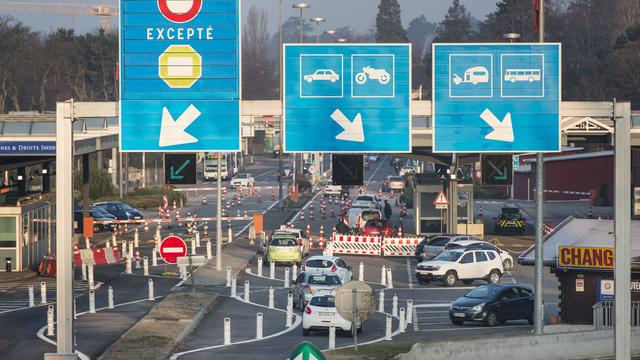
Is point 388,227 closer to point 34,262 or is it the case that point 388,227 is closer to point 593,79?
point 34,262

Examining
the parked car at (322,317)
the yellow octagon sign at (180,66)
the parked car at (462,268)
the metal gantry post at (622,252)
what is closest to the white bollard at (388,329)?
the parked car at (322,317)

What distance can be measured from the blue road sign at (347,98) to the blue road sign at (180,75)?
1.33 metres

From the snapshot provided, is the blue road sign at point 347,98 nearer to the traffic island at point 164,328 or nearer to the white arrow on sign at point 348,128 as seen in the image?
the white arrow on sign at point 348,128

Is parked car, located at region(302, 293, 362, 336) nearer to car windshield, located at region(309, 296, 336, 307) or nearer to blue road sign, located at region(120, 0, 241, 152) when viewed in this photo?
car windshield, located at region(309, 296, 336, 307)

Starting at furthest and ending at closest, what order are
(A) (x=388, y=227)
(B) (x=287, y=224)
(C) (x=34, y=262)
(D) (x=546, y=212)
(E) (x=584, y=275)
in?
1. (D) (x=546, y=212)
2. (B) (x=287, y=224)
3. (A) (x=388, y=227)
4. (C) (x=34, y=262)
5. (E) (x=584, y=275)

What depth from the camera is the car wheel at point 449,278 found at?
159 feet

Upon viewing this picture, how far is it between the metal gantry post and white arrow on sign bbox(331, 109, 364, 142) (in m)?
5.12

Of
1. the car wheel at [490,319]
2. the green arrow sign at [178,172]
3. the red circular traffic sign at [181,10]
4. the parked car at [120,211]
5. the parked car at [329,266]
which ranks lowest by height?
the car wheel at [490,319]

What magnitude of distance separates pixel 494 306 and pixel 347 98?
1546 centimetres

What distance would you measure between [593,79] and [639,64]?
1825cm

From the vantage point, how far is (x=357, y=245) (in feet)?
194

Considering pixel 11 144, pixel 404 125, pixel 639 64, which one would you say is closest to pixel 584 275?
pixel 404 125

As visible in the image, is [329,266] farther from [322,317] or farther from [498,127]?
[498,127]

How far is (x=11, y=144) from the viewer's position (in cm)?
4916
